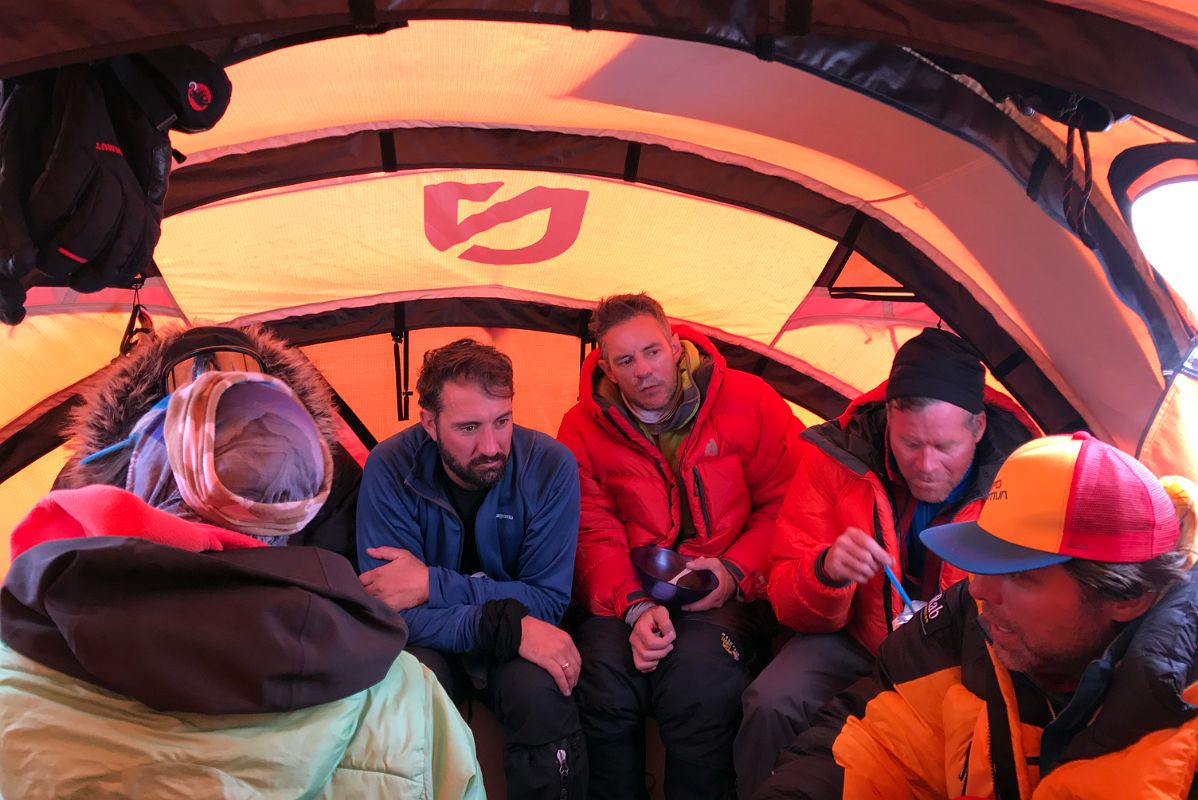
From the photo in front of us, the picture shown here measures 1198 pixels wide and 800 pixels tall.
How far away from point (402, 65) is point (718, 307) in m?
1.72

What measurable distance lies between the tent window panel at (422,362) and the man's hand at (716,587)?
162 cm

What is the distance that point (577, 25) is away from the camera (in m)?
2.19

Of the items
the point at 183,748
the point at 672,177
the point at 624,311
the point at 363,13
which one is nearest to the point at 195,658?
the point at 183,748

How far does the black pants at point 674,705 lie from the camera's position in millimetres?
2816

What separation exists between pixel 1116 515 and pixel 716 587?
1.48 meters

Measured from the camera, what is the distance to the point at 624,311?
10.7 ft

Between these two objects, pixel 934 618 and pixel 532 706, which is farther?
pixel 532 706

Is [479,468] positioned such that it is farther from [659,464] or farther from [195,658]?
[195,658]

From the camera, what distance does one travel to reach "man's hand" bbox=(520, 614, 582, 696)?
2812 millimetres

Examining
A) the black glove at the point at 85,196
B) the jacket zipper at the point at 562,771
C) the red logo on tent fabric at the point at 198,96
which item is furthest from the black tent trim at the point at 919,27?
the jacket zipper at the point at 562,771

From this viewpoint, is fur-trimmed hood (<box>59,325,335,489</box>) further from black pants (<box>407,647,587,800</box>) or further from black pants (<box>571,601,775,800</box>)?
black pants (<box>571,601,775,800</box>)

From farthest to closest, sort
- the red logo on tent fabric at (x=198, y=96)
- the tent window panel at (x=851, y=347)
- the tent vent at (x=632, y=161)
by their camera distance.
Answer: the tent window panel at (x=851, y=347), the tent vent at (x=632, y=161), the red logo on tent fabric at (x=198, y=96)

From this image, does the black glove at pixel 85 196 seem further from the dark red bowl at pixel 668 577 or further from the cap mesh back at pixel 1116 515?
the cap mesh back at pixel 1116 515

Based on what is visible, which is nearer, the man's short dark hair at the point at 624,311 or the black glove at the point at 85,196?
the black glove at the point at 85,196
